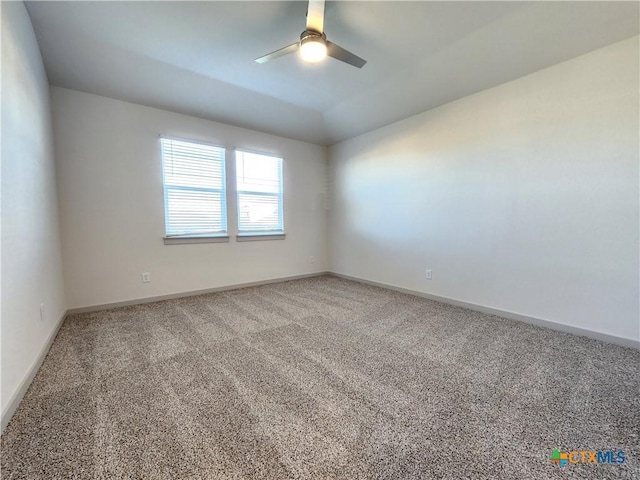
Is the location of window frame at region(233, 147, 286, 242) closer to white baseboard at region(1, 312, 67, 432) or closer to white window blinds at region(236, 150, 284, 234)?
white window blinds at region(236, 150, 284, 234)

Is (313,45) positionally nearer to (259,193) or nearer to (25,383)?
(259,193)

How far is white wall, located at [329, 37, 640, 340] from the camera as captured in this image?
225 cm

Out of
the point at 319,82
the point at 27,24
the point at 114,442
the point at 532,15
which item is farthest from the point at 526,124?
the point at 27,24

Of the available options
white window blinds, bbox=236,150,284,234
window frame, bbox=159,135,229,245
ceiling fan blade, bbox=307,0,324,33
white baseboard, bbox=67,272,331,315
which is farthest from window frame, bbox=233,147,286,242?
ceiling fan blade, bbox=307,0,324,33

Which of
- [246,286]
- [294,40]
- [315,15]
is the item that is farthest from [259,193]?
[315,15]

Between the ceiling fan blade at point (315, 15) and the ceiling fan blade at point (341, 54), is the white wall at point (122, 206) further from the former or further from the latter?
the ceiling fan blade at point (315, 15)

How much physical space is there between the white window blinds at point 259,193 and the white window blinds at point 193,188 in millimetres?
288

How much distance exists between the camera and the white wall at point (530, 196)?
225 centimetres

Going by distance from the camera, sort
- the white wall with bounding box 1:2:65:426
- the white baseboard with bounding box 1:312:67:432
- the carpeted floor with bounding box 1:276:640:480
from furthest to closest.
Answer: the white wall with bounding box 1:2:65:426
the white baseboard with bounding box 1:312:67:432
the carpeted floor with bounding box 1:276:640:480

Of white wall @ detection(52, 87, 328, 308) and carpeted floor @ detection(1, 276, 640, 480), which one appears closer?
carpeted floor @ detection(1, 276, 640, 480)

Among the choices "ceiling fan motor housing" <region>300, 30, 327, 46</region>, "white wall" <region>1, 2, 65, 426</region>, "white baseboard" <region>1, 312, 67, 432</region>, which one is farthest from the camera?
"ceiling fan motor housing" <region>300, 30, 327, 46</region>

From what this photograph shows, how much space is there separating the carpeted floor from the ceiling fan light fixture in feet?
7.86

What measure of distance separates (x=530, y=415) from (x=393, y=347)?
0.96 meters

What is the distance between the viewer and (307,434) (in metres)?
1.32
